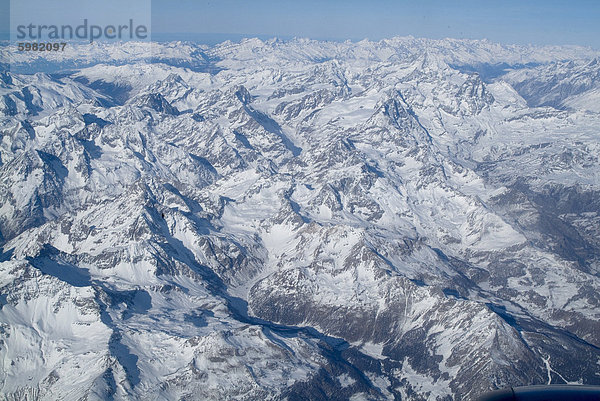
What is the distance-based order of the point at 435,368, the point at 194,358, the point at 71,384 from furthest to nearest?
the point at 435,368, the point at 194,358, the point at 71,384

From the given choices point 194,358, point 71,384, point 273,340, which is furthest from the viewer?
point 273,340

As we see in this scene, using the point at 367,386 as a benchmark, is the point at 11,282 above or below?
above

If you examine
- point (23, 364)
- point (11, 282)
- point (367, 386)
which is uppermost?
point (11, 282)

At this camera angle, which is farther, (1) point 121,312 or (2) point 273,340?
(1) point 121,312

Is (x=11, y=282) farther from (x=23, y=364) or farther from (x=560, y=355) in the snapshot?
(x=560, y=355)

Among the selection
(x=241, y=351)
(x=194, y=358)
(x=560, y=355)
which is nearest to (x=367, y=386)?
(x=241, y=351)

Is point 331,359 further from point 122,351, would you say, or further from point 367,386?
point 122,351

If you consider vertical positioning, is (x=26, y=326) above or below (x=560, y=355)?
above

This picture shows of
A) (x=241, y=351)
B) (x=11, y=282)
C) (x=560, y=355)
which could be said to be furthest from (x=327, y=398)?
(x=11, y=282)

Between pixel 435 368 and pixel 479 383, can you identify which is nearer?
pixel 479 383
